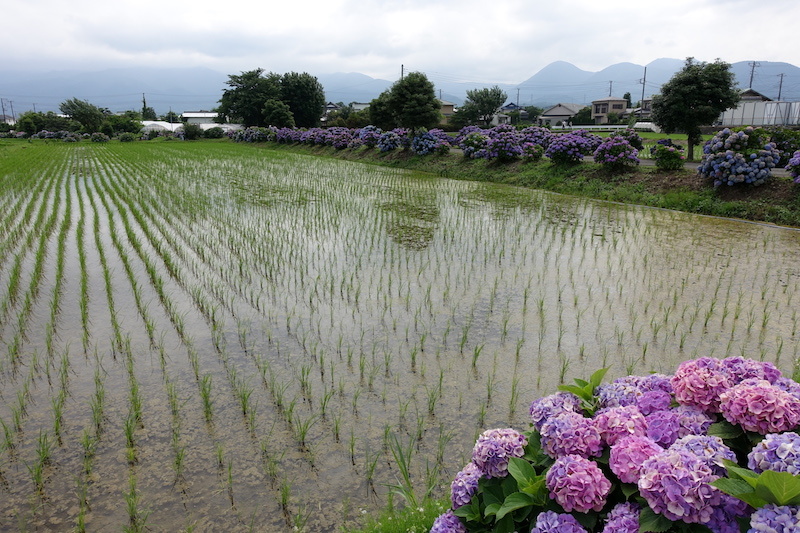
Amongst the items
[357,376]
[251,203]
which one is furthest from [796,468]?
[251,203]

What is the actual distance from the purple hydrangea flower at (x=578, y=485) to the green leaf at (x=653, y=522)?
0.37 feet

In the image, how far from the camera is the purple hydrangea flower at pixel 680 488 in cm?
140

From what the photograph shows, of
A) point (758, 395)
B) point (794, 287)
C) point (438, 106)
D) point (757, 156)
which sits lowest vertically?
point (794, 287)

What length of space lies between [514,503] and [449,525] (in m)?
0.29

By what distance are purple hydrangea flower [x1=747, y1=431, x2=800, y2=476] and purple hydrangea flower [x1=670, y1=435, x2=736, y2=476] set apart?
0.23 ft

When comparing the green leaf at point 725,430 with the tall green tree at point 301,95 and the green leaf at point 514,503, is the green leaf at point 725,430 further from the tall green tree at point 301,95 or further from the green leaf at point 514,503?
the tall green tree at point 301,95

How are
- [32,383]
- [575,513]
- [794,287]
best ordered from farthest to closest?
[794,287]
[32,383]
[575,513]

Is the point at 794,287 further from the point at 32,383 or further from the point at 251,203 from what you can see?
the point at 251,203

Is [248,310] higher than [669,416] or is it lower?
lower

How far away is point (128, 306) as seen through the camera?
16.8 feet

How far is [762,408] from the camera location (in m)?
1.60

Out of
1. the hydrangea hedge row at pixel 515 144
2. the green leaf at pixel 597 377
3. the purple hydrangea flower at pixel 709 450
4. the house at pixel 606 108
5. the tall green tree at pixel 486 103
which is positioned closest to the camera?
the purple hydrangea flower at pixel 709 450

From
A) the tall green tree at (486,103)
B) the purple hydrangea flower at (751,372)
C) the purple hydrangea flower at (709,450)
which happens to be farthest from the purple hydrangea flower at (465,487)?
the tall green tree at (486,103)

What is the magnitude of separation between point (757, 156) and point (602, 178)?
3536 millimetres
